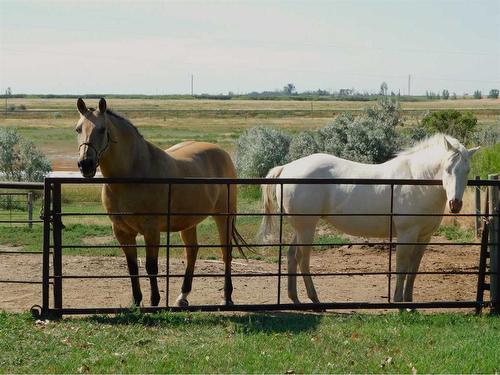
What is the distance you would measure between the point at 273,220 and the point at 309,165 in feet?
2.82

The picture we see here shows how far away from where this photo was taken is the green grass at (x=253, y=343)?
544 cm

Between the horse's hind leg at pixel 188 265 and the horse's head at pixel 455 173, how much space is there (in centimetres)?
262

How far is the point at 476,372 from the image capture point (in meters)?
5.27

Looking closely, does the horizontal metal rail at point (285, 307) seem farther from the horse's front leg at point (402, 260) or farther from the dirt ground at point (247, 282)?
the dirt ground at point (247, 282)

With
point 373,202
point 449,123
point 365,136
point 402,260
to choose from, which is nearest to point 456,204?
point 402,260

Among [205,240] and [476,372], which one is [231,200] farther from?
[205,240]

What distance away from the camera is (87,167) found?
686cm

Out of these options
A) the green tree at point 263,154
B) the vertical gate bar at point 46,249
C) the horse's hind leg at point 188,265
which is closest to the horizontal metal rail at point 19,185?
the vertical gate bar at point 46,249

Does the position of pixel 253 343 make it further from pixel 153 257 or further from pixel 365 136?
pixel 365 136

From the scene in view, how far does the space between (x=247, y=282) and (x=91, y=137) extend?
3.55 meters

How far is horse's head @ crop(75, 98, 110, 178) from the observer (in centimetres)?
690

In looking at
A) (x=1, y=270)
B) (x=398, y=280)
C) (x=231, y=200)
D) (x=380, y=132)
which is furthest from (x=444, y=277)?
(x=380, y=132)

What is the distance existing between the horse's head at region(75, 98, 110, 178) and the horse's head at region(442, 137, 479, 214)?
10.7 feet

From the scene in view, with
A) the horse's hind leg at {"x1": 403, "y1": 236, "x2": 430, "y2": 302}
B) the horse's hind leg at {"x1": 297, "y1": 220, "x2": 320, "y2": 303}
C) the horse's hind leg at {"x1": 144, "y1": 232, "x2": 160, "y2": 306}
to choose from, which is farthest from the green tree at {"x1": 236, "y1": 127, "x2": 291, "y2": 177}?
the horse's hind leg at {"x1": 144, "y1": 232, "x2": 160, "y2": 306}
